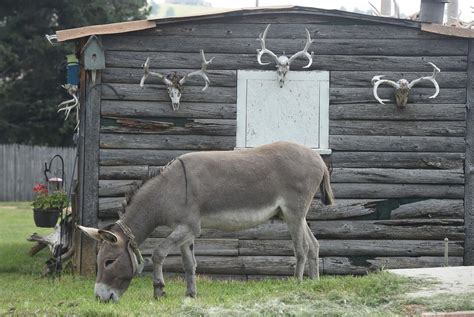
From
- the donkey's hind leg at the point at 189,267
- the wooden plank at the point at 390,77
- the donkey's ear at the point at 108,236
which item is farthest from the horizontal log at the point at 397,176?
the donkey's ear at the point at 108,236

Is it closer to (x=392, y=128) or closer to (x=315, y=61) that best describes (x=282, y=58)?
(x=315, y=61)

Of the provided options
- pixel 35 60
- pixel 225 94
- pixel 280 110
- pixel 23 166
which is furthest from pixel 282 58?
pixel 35 60

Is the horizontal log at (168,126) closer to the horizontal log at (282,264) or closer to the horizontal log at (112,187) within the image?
the horizontal log at (112,187)

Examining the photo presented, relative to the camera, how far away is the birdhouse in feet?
44.9

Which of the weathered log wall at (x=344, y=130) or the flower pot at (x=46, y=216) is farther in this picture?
the flower pot at (x=46, y=216)

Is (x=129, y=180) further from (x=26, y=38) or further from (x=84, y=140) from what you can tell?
(x=26, y=38)

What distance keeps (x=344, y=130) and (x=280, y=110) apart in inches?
41.5

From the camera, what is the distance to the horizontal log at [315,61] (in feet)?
46.0

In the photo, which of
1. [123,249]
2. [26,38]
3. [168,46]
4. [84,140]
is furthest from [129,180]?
[26,38]

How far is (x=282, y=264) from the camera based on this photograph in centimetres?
1411

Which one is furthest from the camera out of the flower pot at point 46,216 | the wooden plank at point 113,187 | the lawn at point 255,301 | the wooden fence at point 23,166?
the wooden fence at point 23,166

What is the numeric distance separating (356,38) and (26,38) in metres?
24.2

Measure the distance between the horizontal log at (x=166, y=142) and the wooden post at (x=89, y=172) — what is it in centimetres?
20

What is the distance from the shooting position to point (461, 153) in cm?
1428
